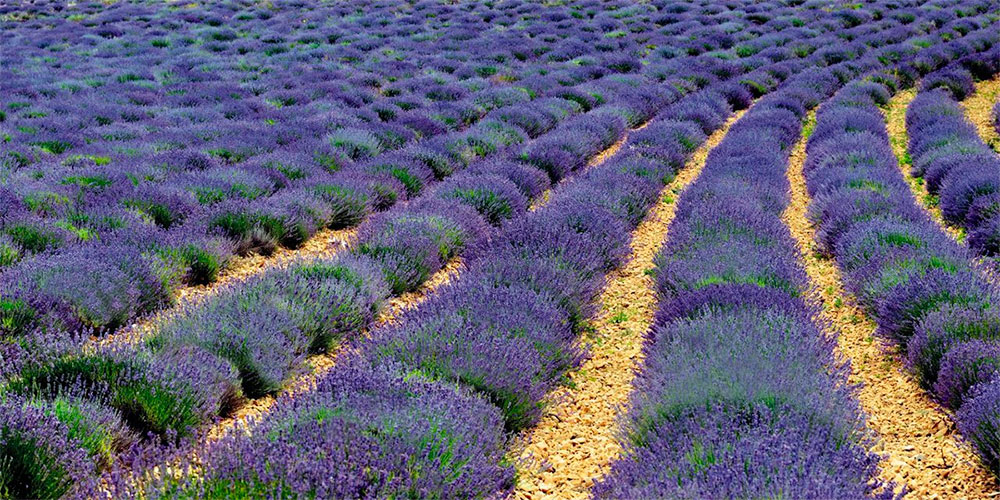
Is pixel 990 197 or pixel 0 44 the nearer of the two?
pixel 990 197

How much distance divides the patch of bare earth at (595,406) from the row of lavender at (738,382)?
23cm

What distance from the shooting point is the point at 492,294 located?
468cm

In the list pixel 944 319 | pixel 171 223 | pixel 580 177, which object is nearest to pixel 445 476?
pixel 944 319

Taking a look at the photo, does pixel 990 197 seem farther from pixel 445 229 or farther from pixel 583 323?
pixel 445 229

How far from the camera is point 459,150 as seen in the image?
30.6 ft

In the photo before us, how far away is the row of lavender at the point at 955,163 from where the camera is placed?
665cm

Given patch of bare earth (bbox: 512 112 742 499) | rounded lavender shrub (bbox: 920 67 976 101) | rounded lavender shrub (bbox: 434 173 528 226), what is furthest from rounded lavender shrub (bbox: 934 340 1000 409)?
rounded lavender shrub (bbox: 920 67 976 101)

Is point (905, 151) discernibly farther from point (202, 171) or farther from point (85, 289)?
point (85, 289)

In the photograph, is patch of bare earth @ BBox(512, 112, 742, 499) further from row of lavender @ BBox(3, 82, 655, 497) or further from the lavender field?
row of lavender @ BBox(3, 82, 655, 497)

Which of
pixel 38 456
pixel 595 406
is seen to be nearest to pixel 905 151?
pixel 595 406

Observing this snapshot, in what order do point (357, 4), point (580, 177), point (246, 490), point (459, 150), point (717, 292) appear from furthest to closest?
point (357, 4) < point (459, 150) < point (580, 177) < point (717, 292) < point (246, 490)

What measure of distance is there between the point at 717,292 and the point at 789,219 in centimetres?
318

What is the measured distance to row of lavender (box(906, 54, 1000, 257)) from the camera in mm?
6648

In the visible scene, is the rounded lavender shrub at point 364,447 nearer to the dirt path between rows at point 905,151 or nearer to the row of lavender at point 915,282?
the row of lavender at point 915,282
